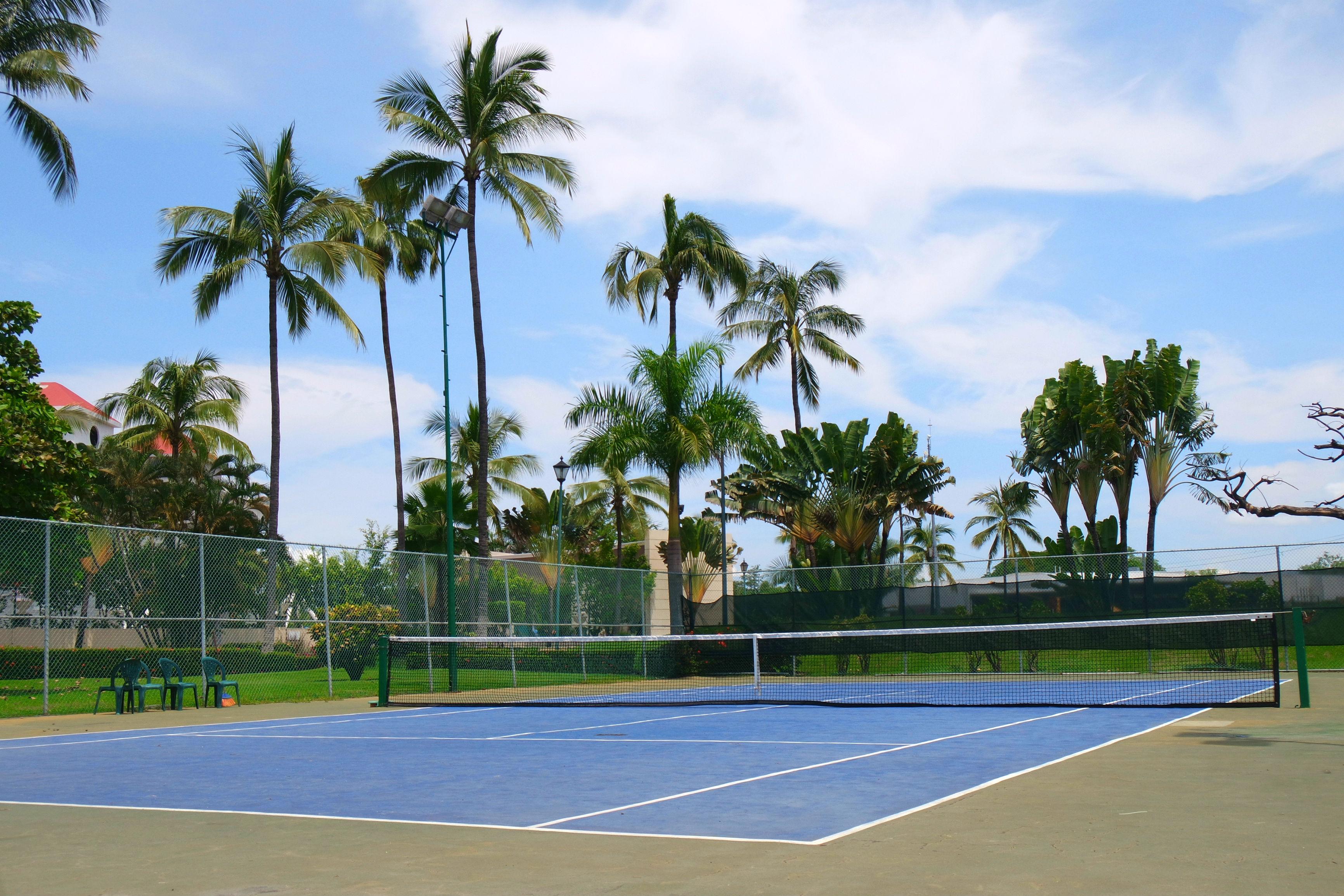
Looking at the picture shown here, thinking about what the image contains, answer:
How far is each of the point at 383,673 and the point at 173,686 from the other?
9.54 feet

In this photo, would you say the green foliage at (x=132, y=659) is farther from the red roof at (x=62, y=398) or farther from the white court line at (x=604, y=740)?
the red roof at (x=62, y=398)

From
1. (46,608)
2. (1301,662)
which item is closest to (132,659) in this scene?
(46,608)

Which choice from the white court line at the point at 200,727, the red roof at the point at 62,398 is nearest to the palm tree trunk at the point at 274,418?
the white court line at the point at 200,727

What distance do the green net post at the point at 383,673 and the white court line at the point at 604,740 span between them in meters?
4.49

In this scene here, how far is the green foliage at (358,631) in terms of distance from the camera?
20562 mm

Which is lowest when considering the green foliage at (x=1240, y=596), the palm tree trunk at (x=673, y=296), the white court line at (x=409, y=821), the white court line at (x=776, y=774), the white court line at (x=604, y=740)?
the white court line at (x=604, y=740)

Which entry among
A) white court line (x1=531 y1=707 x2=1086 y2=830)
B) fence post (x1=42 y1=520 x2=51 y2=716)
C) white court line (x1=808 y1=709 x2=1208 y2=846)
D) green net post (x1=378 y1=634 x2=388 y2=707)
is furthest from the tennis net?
white court line (x1=808 y1=709 x2=1208 y2=846)

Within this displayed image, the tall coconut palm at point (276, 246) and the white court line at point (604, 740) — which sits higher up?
the tall coconut palm at point (276, 246)

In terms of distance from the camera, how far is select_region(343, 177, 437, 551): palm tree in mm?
33375

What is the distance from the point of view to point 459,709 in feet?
55.1

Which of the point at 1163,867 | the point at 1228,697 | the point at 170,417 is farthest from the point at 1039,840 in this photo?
the point at 170,417

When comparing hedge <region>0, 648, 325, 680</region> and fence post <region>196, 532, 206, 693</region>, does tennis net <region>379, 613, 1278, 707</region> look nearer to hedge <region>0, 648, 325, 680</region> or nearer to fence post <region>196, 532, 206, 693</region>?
hedge <region>0, 648, 325, 680</region>

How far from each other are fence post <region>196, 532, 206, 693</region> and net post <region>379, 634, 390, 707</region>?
8.34 ft

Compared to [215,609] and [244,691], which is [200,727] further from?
[244,691]
